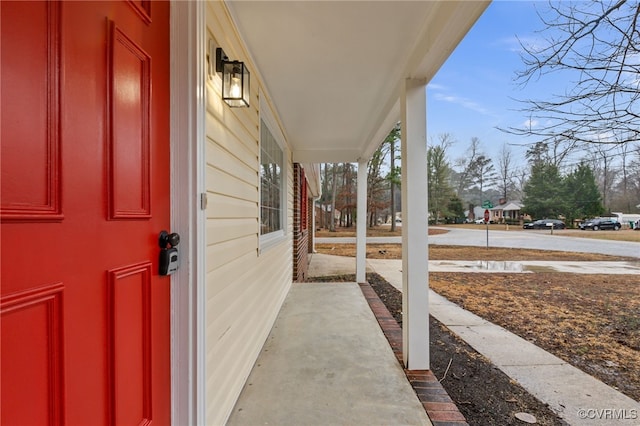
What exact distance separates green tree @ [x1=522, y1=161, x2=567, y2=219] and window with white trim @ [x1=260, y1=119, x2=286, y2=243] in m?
30.0

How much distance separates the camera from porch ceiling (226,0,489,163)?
5.83ft

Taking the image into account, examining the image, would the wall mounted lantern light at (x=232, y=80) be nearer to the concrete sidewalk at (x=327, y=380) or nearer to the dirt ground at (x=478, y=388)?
the concrete sidewalk at (x=327, y=380)

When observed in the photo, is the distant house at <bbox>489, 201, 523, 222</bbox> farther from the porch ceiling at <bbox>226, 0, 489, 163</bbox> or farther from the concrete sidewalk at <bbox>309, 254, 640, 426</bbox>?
the porch ceiling at <bbox>226, 0, 489, 163</bbox>

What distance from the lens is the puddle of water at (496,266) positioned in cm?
812

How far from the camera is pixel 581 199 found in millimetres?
25969

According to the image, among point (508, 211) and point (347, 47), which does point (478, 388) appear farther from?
point (508, 211)

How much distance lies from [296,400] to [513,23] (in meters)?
3.51

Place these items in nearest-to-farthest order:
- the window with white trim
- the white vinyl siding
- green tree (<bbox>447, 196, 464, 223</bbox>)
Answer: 1. the white vinyl siding
2. the window with white trim
3. green tree (<bbox>447, 196, 464, 223</bbox>)

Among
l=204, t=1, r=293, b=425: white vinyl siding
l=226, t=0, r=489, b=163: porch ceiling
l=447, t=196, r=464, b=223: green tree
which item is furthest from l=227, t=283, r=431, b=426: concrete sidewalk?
l=447, t=196, r=464, b=223: green tree

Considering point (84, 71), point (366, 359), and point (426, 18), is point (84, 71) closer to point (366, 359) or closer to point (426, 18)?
point (426, 18)

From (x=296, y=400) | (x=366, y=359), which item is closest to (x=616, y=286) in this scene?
(x=366, y=359)

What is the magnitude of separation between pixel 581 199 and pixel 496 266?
25100 mm

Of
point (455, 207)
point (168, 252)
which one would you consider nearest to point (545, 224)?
point (455, 207)

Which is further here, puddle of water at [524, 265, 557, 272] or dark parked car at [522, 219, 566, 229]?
dark parked car at [522, 219, 566, 229]
